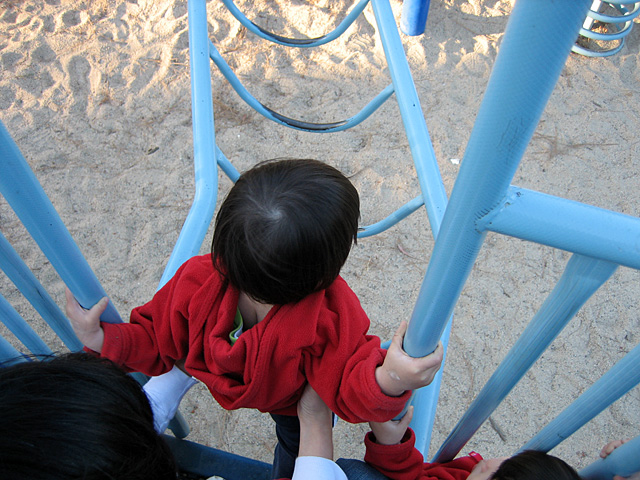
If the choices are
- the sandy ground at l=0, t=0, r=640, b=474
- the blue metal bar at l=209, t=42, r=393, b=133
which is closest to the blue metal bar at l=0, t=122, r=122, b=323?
the blue metal bar at l=209, t=42, r=393, b=133

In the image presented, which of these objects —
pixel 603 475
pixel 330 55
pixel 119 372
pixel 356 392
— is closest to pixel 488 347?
pixel 603 475

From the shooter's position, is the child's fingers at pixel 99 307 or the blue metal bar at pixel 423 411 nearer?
the child's fingers at pixel 99 307

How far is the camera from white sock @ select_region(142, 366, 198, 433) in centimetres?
99

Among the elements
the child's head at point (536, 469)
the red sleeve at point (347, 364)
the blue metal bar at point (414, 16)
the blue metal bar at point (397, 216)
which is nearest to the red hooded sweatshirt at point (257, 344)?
the red sleeve at point (347, 364)

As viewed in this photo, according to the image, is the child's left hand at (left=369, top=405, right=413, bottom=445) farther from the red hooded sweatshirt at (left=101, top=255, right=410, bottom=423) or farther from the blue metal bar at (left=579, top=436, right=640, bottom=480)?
the blue metal bar at (left=579, top=436, right=640, bottom=480)

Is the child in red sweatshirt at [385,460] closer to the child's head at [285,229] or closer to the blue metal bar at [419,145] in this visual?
the blue metal bar at [419,145]

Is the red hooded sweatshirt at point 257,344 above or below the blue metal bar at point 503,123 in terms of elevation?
below

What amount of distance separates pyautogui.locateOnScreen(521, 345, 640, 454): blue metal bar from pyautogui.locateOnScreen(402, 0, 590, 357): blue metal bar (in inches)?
9.4

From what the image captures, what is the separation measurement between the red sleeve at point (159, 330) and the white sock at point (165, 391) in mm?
148

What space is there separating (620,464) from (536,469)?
11 centimetres

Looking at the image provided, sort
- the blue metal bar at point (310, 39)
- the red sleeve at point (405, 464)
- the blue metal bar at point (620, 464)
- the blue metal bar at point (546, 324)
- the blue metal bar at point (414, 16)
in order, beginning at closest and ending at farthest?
the blue metal bar at point (546, 324) → the blue metal bar at point (620, 464) → the red sleeve at point (405, 464) → the blue metal bar at point (310, 39) → the blue metal bar at point (414, 16)

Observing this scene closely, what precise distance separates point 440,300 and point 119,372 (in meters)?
0.40

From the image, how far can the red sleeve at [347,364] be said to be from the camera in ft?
2.12

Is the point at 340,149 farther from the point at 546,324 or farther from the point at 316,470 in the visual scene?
the point at 546,324
